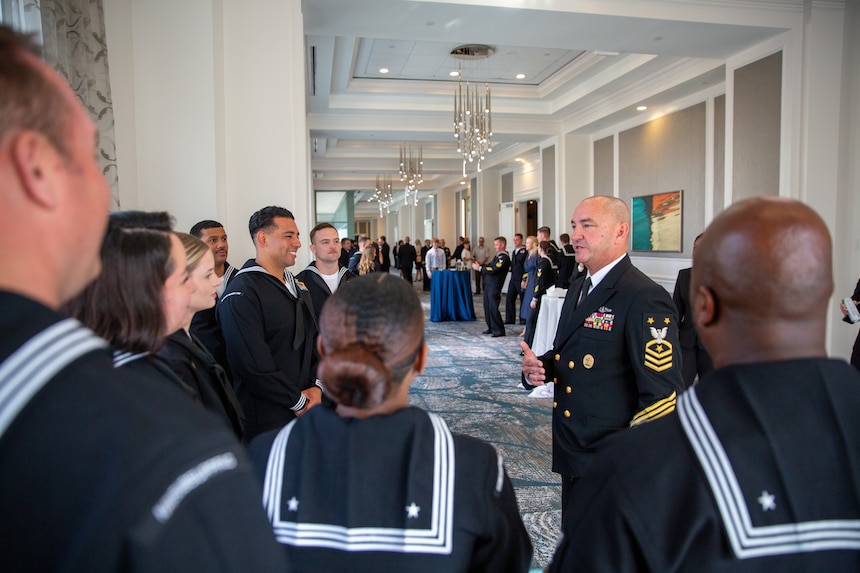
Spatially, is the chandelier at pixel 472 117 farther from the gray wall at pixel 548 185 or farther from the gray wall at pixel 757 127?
the gray wall at pixel 757 127

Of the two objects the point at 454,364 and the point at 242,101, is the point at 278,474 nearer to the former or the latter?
the point at 242,101

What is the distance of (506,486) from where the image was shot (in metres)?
1.05

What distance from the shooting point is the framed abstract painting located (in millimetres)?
9078

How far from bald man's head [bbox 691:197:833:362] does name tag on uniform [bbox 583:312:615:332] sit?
1270 millimetres

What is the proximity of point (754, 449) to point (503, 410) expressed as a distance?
447 centimetres

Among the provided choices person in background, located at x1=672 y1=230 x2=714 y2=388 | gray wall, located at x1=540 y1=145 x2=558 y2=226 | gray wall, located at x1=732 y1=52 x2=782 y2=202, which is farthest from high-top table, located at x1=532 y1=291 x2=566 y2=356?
gray wall, located at x1=540 y1=145 x2=558 y2=226

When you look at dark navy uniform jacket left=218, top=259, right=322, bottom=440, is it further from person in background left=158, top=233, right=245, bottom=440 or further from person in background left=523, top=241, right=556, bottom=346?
person in background left=523, top=241, right=556, bottom=346

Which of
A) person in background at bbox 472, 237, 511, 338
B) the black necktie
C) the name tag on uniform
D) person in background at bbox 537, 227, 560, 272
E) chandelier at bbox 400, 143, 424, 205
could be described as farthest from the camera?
chandelier at bbox 400, 143, 424, 205

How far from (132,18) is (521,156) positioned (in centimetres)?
1149

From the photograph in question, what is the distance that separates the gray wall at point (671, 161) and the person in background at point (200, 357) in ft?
26.6

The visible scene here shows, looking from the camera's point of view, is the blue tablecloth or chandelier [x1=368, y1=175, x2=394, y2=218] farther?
chandelier [x1=368, y1=175, x2=394, y2=218]

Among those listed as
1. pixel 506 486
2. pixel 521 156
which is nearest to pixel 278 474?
pixel 506 486

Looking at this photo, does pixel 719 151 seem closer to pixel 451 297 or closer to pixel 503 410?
pixel 451 297

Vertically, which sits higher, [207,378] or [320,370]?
[320,370]
